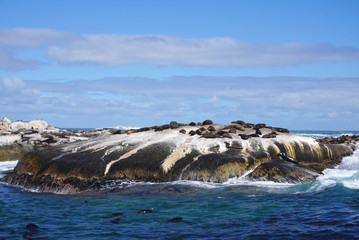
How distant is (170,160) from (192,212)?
6.30 metres

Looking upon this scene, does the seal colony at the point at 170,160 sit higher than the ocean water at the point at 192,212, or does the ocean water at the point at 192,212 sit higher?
the seal colony at the point at 170,160

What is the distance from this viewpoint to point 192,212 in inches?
530

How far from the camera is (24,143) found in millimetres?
39500

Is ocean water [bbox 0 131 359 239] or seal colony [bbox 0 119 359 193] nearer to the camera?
ocean water [bbox 0 131 359 239]

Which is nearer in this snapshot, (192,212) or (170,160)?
(192,212)

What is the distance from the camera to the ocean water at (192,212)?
36.6ft

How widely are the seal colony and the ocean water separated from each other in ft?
2.63

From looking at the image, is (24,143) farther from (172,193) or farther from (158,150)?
(172,193)

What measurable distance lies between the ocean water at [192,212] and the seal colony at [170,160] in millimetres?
800

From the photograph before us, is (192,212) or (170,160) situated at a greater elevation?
(170,160)

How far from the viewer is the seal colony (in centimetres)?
1866

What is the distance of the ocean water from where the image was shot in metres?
11.2

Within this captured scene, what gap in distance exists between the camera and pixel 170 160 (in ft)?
64.3

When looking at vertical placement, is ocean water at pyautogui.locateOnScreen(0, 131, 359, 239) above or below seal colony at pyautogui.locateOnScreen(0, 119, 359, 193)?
below
